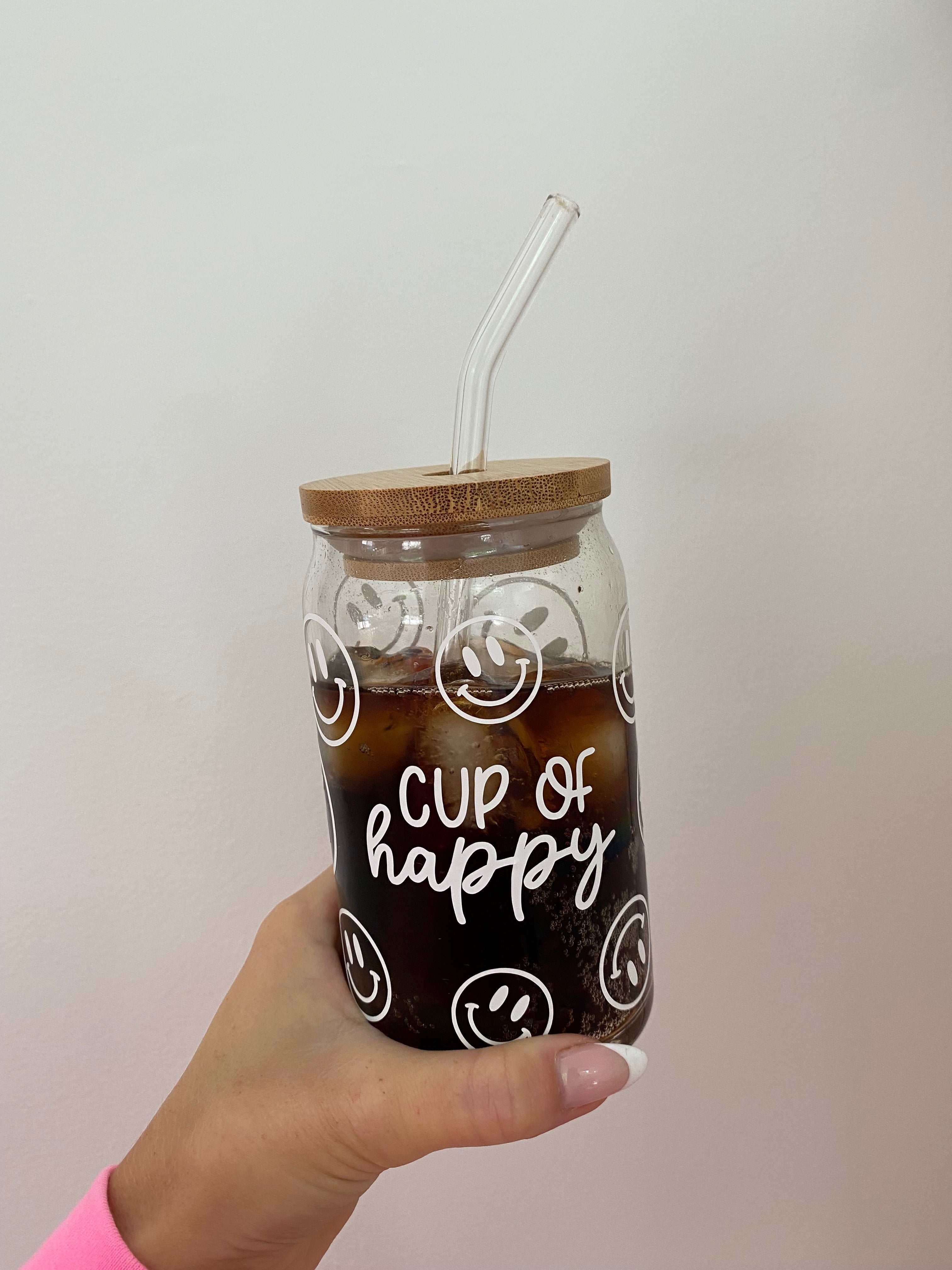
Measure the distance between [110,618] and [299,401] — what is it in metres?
0.25

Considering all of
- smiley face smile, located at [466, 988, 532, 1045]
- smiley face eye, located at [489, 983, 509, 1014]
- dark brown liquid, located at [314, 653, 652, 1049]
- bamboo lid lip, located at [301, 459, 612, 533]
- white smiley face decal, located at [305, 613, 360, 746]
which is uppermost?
bamboo lid lip, located at [301, 459, 612, 533]

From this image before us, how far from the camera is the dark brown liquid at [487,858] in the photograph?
0.53 meters

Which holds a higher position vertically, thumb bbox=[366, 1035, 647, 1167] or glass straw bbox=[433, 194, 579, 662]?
glass straw bbox=[433, 194, 579, 662]

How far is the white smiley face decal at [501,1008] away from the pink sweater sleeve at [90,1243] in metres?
0.31

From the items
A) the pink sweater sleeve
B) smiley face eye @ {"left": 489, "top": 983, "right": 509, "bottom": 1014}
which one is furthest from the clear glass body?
the pink sweater sleeve

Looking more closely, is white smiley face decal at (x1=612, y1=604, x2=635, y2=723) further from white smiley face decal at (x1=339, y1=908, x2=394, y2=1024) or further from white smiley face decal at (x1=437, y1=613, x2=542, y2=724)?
white smiley face decal at (x1=339, y1=908, x2=394, y2=1024)

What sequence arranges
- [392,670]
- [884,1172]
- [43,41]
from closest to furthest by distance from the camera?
1. [392,670]
2. [43,41]
3. [884,1172]

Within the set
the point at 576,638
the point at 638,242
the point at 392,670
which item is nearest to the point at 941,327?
the point at 638,242

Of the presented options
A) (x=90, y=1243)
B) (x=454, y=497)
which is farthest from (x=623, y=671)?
(x=90, y=1243)

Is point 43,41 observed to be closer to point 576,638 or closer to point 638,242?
point 638,242

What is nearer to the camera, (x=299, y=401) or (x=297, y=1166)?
(x=297, y=1166)

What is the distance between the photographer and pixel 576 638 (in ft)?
1.94

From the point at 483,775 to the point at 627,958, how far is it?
0.53 ft

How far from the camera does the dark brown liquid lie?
20.8 inches
